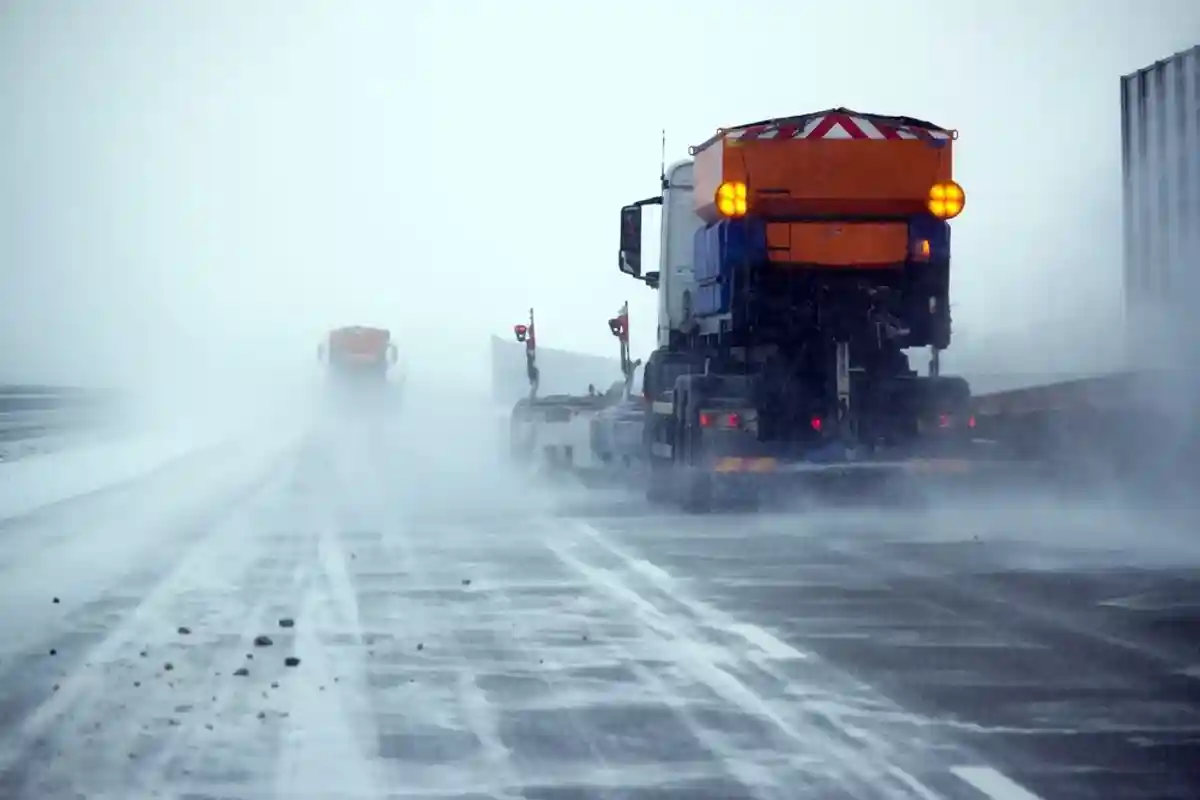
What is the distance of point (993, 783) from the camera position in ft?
22.9

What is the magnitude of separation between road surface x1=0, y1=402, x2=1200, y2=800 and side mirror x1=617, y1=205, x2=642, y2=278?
5.65 m

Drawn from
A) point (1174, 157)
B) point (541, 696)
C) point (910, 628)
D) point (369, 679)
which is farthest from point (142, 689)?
point (1174, 157)

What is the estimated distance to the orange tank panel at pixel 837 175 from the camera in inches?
759

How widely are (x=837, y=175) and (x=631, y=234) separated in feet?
15.7

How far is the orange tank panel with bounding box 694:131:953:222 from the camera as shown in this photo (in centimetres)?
1928

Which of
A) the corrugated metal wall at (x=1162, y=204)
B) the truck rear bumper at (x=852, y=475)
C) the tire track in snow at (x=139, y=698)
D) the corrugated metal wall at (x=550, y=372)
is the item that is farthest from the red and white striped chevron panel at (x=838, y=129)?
the corrugated metal wall at (x=550, y=372)

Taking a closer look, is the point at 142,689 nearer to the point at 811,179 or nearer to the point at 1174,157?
the point at 811,179

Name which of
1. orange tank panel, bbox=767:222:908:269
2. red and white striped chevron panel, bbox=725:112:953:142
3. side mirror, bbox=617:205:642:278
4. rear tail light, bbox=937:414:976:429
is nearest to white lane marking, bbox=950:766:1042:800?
orange tank panel, bbox=767:222:908:269

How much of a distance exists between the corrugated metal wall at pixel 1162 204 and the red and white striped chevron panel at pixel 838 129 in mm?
3601

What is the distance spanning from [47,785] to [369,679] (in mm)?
2462

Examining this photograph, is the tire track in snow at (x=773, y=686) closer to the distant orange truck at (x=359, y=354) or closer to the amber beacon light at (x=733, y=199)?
the amber beacon light at (x=733, y=199)

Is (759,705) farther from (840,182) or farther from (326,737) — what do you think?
(840,182)

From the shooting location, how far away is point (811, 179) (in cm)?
1927

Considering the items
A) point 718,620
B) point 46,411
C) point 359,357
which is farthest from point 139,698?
point 359,357
